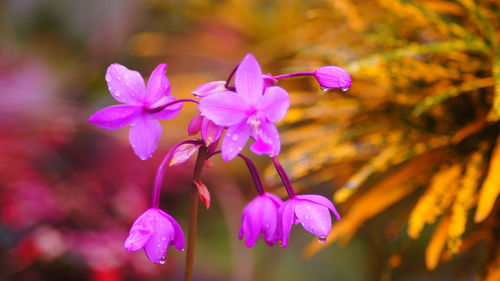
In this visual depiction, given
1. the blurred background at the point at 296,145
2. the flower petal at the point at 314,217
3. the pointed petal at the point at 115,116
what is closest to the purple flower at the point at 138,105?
the pointed petal at the point at 115,116

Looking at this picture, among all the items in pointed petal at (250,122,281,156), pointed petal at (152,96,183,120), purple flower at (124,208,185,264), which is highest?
pointed petal at (152,96,183,120)

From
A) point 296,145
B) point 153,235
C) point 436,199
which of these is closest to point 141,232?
point 153,235

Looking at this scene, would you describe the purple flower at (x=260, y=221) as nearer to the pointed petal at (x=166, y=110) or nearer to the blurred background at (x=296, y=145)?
the pointed petal at (x=166, y=110)

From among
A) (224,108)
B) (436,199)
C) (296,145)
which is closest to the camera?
(224,108)

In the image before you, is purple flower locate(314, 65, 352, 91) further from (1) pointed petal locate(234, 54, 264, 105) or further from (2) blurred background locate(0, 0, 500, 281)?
(2) blurred background locate(0, 0, 500, 281)

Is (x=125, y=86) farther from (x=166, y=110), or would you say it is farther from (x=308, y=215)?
(x=308, y=215)

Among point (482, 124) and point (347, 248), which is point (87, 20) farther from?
point (482, 124)

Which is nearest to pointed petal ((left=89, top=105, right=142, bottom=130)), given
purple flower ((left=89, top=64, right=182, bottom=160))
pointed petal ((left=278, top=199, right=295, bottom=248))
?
purple flower ((left=89, top=64, right=182, bottom=160))
